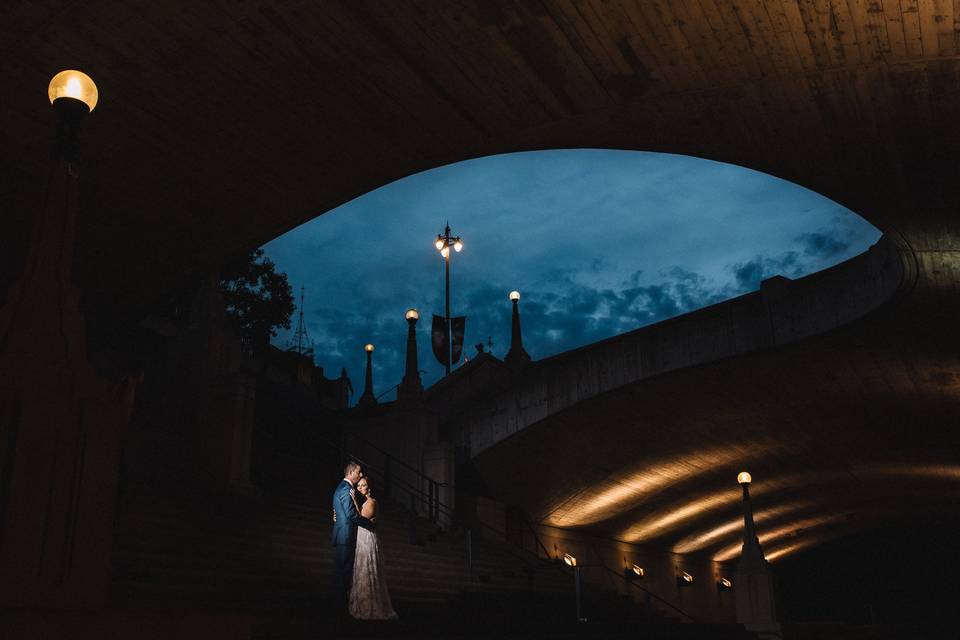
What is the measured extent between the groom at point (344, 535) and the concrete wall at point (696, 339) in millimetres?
8939

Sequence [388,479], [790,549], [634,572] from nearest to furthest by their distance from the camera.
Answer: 1. [388,479]
2. [634,572]
3. [790,549]

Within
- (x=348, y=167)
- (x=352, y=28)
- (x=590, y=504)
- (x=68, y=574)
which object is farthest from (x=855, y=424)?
(x=68, y=574)

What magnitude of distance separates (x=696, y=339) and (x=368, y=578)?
11.2 meters

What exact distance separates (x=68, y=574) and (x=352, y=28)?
23.7 feet

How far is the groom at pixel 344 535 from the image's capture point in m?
9.16

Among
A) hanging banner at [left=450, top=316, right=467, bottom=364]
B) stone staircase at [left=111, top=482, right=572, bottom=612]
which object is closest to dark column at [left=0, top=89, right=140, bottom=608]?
stone staircase at [left=111, top=482, right=572, bottom=612]

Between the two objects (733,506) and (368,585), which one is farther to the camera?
(733,506)

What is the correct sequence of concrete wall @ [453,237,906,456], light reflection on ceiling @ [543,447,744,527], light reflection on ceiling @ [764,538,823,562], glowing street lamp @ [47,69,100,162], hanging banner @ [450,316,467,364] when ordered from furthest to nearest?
light reflection on ceiling @ [764,538,823,562]
hanging banner @ [450,316,467,364]
light reflection on ceiling @ [543,447,744,527]
concrete wall @ [453,237,906,456]
glowing street lamp @ [47,69,100,162]

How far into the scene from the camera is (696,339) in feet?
60.6

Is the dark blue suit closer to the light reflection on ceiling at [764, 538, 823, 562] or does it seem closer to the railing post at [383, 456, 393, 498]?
the railing post at [383, 456, 393, 498]

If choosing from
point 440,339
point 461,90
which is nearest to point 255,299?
point 440,339

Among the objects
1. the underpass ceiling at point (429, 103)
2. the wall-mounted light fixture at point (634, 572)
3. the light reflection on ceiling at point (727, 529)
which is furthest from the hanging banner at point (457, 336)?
the underpass ceiling at point (429, 103)

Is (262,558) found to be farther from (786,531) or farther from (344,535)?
(786,531)

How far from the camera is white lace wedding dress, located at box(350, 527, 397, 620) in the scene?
922 cm
